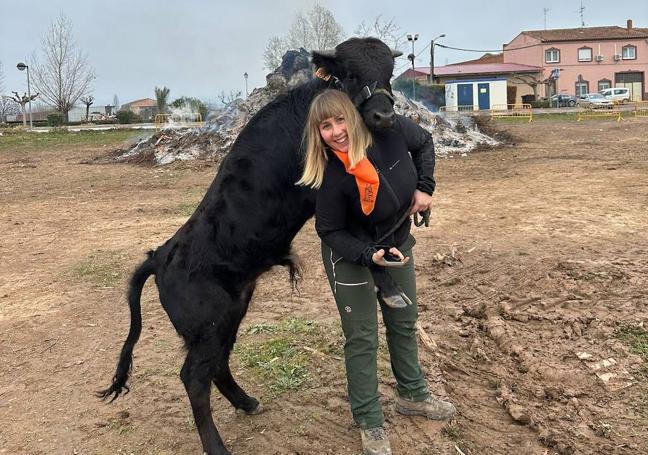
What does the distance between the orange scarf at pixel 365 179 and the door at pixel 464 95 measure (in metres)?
42.9

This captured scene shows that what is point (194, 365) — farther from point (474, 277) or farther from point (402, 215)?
point (474, 277)

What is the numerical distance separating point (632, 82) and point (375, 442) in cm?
6621

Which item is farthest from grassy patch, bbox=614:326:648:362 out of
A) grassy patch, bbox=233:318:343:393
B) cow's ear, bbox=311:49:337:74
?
cow's ear, bbox=311:49:337:74

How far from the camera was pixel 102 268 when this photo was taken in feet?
21.8

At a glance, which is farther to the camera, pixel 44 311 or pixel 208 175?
pixel 208 175

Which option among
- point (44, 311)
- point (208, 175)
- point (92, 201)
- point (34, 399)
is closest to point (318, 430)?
point (34, 399)

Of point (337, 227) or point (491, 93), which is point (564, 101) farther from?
point (337, 227)

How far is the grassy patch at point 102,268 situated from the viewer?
6.23m

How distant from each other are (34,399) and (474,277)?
387 cm

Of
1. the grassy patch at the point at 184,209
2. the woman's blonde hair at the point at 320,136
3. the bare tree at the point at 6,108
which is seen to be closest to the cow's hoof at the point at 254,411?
the woman's blonde hair at the point at 320,136

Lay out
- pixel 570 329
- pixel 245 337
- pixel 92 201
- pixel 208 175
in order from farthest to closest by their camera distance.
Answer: pixel 208 175 → pixel 92 201 → pixel 245 337 → pixel 570 329

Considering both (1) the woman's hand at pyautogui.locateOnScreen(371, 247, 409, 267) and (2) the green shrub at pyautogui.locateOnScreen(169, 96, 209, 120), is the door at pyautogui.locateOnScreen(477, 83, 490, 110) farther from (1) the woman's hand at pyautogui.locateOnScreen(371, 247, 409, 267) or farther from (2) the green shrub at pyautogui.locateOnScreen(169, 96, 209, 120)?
(1) the woman's hand at pyautogui.locateOnScreen(371, 247, 409, 267)

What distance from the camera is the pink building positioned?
58.8 metres

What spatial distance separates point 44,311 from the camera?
5434mm
